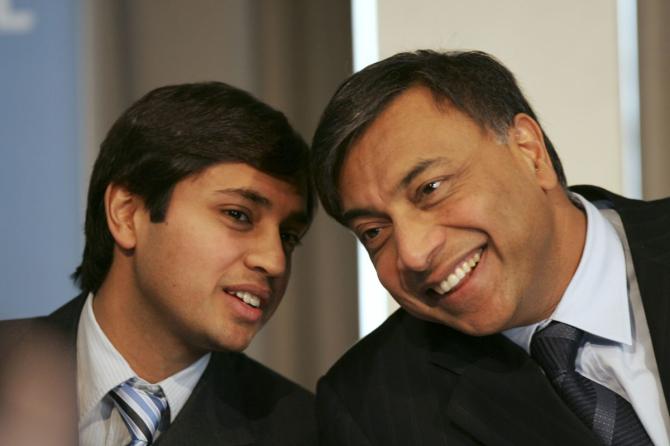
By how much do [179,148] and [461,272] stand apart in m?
0.66

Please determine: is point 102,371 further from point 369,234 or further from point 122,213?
point 369,234

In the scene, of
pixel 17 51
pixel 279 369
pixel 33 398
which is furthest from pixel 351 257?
pixel 33 398

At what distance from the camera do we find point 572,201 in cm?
192

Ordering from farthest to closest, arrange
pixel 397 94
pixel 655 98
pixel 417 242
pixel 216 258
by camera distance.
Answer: pixel 655 98 → pixel 216 258 → pixel 397 94 → pixel 417 242

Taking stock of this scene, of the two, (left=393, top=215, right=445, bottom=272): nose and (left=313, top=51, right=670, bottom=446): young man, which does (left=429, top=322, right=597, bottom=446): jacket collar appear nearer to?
(left=313, top=51, right=670, bottom=446): young man

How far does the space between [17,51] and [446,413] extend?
99cm

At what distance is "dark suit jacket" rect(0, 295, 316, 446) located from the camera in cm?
196

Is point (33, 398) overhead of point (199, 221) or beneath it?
overhead

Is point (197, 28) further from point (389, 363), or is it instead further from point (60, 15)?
point (389, 363)

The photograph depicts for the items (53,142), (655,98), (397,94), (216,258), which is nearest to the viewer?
(397,94)

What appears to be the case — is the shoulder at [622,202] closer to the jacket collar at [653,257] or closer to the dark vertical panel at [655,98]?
the jacket collar at [653,257]

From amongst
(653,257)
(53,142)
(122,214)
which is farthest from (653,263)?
(53,142)

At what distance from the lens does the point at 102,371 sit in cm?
195

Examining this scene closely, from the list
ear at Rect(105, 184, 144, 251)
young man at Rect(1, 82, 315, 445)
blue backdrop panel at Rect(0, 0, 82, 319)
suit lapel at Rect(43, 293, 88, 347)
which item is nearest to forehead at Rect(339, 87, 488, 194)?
young man at Rect(1, 82, 315, 445)
